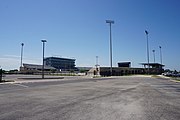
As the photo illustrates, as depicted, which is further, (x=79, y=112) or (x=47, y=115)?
(x=79, y=112)

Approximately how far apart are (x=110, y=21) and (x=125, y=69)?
36414 millimetres

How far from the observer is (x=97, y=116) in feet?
25.4

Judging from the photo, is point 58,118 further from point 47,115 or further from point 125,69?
point 125,69

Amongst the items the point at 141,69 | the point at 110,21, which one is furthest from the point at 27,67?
the point at 110,21

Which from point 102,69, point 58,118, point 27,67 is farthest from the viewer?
point 27,67

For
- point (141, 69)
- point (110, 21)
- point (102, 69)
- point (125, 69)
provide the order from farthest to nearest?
point (141, 69) → point (125, 69) → point (102, 69) → point (110, 21)

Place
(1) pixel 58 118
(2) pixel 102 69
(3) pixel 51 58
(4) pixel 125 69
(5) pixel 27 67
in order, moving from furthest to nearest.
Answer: (3) pixel 51 58 < (5) pixel 27 67 < (4) pixel 125 69 < (2) pixel 102 69 < (1) pixel 58 118

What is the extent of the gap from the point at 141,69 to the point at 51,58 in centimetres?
10199

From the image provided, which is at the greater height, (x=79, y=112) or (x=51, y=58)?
(x=51, y=58)

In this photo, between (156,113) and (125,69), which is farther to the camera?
(125,69)

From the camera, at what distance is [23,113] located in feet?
26.8

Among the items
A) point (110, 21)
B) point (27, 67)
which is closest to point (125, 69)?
point (110, 21)

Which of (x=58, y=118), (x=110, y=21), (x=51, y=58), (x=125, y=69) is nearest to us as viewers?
(x=58, y=118)

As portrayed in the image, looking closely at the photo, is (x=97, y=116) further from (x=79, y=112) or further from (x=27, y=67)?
(x=27, y=67)
